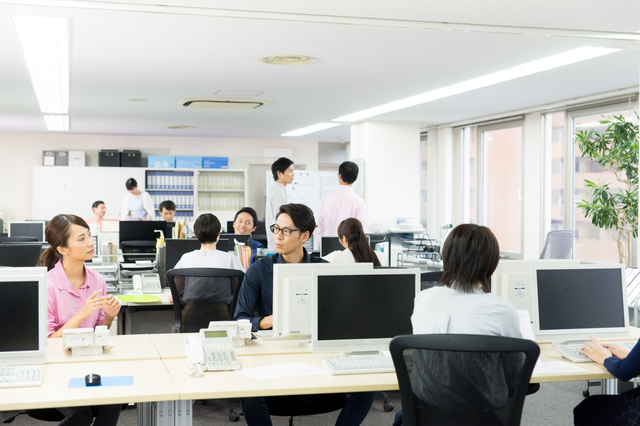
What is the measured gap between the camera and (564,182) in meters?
7.37

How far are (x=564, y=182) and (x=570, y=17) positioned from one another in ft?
13.1

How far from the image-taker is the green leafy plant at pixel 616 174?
5.56 meters

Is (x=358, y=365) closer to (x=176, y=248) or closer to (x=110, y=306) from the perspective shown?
(x=110, y=306)

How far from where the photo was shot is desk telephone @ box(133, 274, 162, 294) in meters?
4.48

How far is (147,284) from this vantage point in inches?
179

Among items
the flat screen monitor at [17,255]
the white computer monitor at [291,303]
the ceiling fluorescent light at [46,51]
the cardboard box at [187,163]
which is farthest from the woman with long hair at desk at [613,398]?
the cardboard box at [187,163]

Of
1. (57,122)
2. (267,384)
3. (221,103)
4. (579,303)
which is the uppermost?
(57,122)

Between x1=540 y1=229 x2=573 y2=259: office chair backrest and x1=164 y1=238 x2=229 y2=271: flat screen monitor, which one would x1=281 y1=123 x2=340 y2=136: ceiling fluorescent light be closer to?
x1=540 y1=229 x2=573 y2=259: office chair backrest

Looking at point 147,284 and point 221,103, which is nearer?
point 147,284

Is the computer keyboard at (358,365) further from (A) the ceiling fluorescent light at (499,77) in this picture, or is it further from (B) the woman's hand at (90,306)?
(A) the ceiling fluorescent light at (499,77)

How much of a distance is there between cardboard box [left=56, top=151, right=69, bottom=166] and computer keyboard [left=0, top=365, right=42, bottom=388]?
373 inches

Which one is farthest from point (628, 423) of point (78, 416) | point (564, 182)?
point (564, 182)

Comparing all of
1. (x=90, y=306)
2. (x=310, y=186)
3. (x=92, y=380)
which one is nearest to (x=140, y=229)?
(x=310, y=186)

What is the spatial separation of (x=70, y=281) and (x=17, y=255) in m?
2.09
